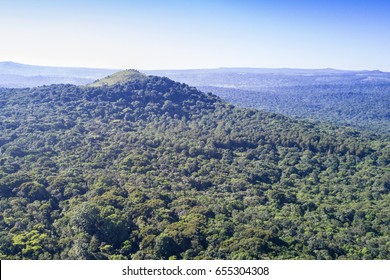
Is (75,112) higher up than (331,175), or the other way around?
(75,112)

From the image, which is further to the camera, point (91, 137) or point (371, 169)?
point (91, 137)

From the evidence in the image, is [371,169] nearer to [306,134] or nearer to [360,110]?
[306,134]

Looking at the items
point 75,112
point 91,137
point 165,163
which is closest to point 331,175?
point 165,163

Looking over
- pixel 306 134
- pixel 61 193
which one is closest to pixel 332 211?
pixel 61 193

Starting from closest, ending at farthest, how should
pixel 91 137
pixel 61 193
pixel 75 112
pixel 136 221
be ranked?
pixel 136 221, pixel 61 193, pixel 91 137, pixel 75 112

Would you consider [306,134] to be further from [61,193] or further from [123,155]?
[61,193]

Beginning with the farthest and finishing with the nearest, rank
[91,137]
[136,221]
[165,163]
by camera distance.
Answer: [91,137] → [165,163] → [136,221]

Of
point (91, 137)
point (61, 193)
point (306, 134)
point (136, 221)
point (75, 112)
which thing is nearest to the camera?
point (136, 221)
